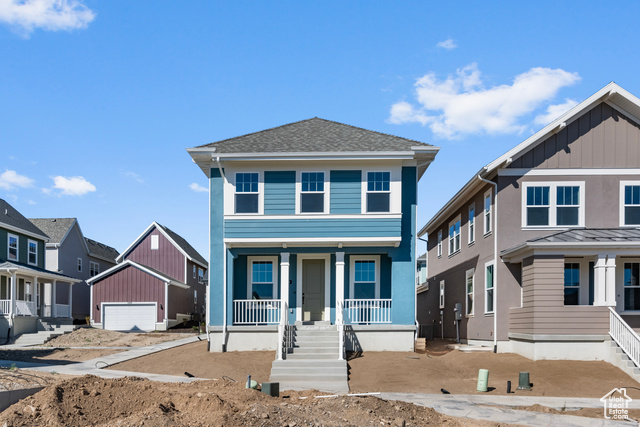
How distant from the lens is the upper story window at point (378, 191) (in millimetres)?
19438

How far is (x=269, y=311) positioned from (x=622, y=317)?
10.9 metres

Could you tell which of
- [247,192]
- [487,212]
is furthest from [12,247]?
[487,212]

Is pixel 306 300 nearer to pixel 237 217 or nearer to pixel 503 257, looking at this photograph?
pixel 237 217

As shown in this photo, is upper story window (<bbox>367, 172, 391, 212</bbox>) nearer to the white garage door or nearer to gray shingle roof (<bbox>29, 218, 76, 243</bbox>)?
the white garage door

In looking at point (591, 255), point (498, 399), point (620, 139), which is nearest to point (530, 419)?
point (498, 399)

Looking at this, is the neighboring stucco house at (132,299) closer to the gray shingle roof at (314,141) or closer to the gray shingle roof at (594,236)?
the gray shingle roof at (314,141)

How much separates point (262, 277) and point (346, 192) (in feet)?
13.6

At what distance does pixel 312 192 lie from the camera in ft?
64.2

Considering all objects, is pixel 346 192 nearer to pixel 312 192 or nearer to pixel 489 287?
pixel 312 192

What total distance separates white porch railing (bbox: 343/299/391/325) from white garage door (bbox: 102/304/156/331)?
17.0 m

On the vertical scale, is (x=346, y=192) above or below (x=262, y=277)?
above

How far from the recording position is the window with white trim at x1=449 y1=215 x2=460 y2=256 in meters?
25.6

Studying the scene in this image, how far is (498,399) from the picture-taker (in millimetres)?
13211

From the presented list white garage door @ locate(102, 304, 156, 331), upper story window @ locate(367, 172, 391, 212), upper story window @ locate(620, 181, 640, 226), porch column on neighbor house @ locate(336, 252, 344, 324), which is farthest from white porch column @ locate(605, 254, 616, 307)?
white garage door @ locate(102, 304, 156, 331)
